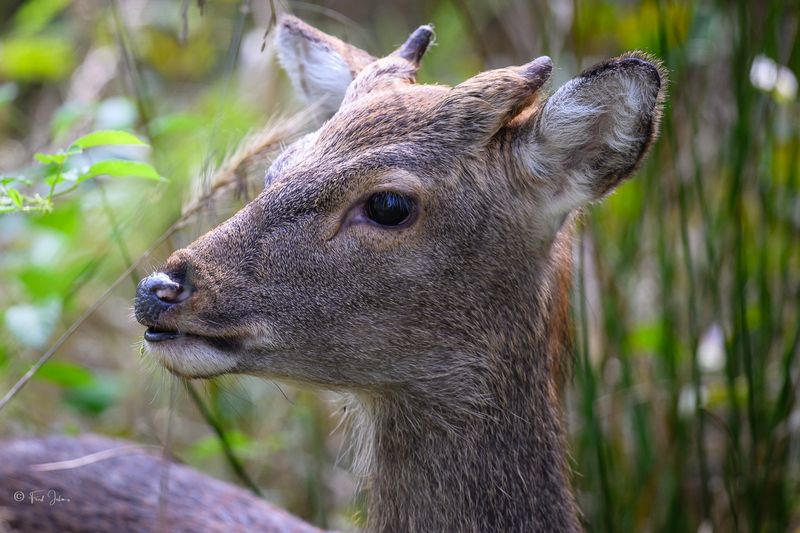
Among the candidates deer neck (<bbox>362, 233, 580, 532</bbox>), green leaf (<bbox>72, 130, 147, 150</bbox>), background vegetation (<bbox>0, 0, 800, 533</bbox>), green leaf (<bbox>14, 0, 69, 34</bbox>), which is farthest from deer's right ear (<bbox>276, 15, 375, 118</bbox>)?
green leaf (<bbox>14, 0, 69, 34</bbox>)

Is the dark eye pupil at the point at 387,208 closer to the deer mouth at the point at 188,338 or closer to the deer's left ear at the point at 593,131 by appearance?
the deer's left ear at the point at 593,131

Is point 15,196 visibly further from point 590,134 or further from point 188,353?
point 590,134

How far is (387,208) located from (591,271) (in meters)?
3.08

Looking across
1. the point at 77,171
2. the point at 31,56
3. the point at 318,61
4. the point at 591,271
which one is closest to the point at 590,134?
the point at 318,61

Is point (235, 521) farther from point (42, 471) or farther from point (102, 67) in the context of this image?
point (102, 67)

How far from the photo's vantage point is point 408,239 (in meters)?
3.22

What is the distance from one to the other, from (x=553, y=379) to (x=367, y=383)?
2.17 ft

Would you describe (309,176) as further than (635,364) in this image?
No

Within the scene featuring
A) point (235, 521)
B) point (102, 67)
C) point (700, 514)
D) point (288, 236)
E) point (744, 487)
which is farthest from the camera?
point (102, 67)

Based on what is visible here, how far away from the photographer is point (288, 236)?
319 cm

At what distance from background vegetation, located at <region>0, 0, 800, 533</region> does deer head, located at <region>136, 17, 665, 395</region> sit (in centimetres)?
37

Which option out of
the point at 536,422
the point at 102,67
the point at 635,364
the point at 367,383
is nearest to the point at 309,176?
the point at 367,383

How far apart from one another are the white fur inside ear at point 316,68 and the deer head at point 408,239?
469 millimetres

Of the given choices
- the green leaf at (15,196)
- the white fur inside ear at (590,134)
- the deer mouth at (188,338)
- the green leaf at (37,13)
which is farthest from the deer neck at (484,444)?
the green leaf at (37,13)
